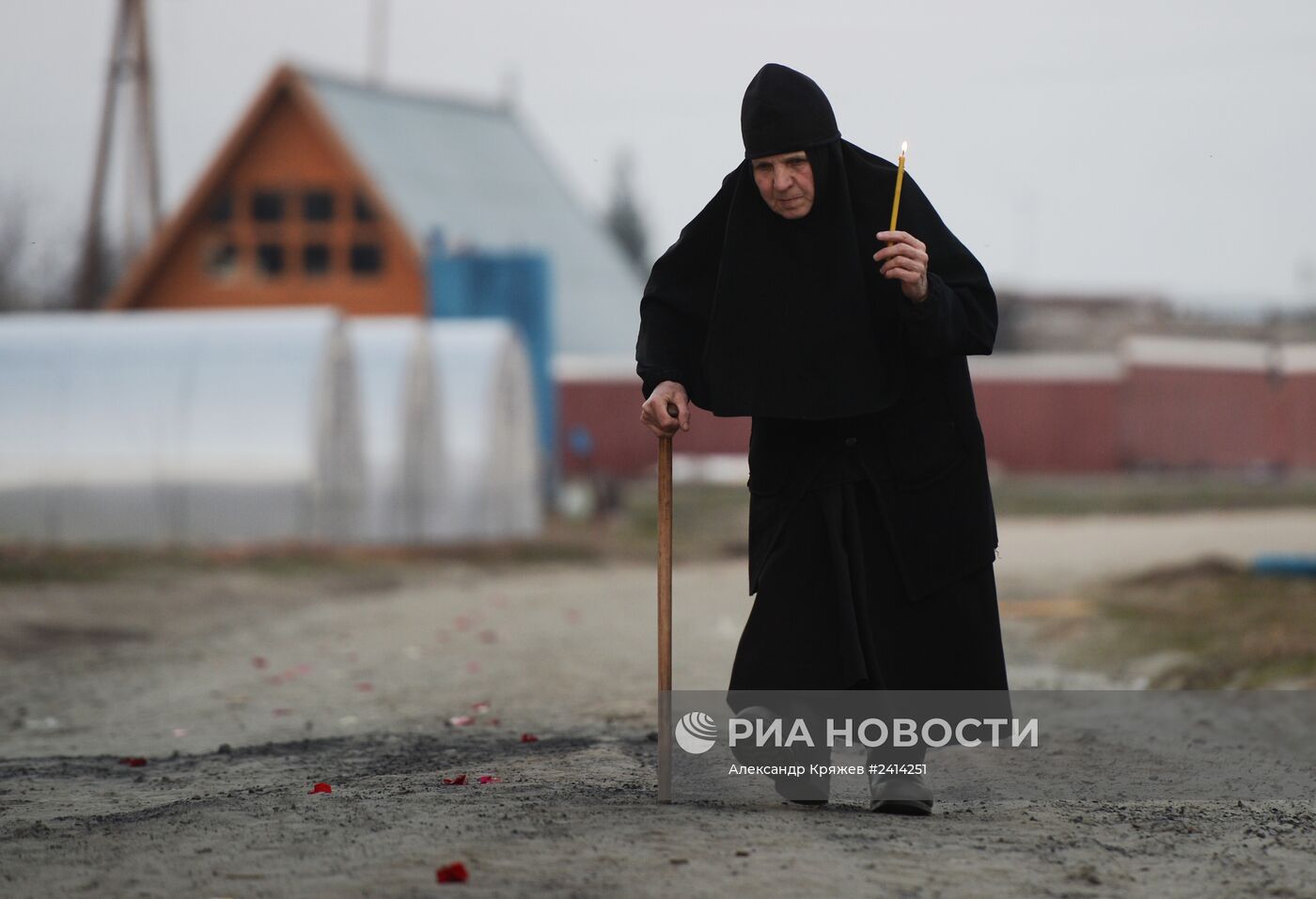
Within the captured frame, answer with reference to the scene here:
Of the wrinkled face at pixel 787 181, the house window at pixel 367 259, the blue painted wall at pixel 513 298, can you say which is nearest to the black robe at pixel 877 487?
the wrinkled face at pixel 787 181

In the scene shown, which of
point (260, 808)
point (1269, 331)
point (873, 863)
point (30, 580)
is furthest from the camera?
point (1269, 331)

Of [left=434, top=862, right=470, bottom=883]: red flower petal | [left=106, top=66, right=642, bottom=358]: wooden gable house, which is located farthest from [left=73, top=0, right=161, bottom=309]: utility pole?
[left=434, top=862, right=470, bottom=883]: red flower petal

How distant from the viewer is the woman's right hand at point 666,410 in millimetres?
4887

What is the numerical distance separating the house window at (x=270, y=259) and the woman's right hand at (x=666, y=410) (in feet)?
103

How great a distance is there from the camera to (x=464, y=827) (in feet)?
14.1

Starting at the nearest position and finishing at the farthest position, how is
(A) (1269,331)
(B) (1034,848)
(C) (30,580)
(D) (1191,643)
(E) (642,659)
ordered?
(B) (1034,848)
(E) (642,659)
(D) (1191,643)
(C) (30,580)
(A) (1269,331)

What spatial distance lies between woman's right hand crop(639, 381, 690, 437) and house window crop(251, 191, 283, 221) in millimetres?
31725

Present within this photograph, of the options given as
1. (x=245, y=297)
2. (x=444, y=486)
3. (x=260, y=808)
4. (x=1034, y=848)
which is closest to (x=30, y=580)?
(x=444, y=486)

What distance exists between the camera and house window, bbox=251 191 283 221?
35594mm

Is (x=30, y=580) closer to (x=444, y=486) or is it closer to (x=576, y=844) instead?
(x=444, y=486)

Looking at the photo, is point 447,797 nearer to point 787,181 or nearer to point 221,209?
point 787,181

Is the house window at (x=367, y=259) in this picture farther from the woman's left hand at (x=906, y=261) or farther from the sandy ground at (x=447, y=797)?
the woman's left hand at (x=906, y=261)

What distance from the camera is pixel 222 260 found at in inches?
1415

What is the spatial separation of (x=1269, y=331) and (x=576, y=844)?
71.8ft
